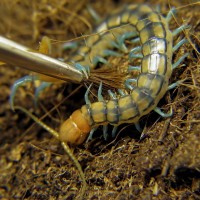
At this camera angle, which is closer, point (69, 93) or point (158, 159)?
point (158, 159)

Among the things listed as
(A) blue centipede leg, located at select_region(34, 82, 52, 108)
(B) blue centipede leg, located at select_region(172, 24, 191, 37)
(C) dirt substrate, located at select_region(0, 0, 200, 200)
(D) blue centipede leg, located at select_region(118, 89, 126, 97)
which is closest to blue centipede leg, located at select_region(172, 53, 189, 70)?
(C) dirt substrate, located at select_region(0, 0, 200, 200)

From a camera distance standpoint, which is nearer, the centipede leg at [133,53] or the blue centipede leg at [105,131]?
the blue centipede leg at [105,131]

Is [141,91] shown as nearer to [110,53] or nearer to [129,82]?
[129,82]

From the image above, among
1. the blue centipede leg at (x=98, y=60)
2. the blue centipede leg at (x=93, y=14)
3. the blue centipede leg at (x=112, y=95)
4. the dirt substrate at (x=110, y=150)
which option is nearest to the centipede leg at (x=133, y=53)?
the dirt substrate at (x=110, y=150)

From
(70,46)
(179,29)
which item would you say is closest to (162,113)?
(179,29)

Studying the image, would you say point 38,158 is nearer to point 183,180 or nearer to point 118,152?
point 118,152

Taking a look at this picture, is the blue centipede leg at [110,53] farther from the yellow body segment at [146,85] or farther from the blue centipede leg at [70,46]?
the blue centipede leg at [70,46]

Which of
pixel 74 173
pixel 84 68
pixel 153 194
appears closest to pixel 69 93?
pixel 84 68

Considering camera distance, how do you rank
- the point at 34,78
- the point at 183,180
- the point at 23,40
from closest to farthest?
the point at 183,180, the point at 34,78, the point at 23,40
